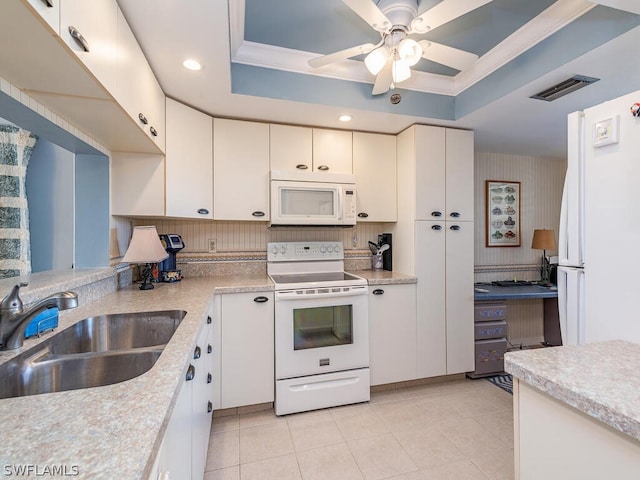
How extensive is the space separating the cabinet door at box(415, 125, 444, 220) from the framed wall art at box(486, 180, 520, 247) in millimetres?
1206

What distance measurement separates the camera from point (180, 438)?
952 mm

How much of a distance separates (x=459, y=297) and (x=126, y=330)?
7.98 ft

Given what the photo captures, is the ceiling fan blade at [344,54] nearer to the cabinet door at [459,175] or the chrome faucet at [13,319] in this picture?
the cabinet door at [459,175]

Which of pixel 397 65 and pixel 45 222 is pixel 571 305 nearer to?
pixel 397 65

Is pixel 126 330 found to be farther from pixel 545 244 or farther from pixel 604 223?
pixel 545 244

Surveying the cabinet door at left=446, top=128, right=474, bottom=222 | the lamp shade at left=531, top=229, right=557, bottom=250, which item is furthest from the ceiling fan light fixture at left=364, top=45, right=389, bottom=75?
the lamp shade at left=531, top=229, right=557, bottom=250

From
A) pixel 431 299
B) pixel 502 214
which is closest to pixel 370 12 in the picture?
pixel 431 299

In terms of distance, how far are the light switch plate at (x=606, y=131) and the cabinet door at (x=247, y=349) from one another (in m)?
1.90

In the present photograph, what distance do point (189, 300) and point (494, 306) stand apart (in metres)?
2.58

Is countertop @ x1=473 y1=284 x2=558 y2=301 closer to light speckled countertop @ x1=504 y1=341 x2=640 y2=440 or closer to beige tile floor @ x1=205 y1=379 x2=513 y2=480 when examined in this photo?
beige tile floor @ x1=205 y1=379 x2=513 y2=480

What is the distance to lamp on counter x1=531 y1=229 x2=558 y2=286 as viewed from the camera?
325 cm

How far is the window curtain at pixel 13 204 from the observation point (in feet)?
5.84

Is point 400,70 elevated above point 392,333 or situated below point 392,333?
above

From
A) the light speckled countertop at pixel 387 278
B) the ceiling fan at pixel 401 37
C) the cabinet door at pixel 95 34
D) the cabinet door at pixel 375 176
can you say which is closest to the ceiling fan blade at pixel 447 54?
the ceiling fan at pixel 401 37
